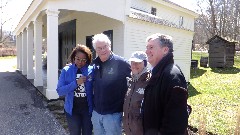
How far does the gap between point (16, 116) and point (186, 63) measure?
431 inches

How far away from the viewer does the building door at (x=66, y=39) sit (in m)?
15.1

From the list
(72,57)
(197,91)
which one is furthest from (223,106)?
(72,57)

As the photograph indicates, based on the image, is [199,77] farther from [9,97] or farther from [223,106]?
[9,97]

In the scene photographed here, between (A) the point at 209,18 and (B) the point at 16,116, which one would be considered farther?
(A) the point at 209,18

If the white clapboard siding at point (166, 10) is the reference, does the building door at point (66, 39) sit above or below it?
below

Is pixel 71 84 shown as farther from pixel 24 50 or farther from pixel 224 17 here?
pixel 224 17

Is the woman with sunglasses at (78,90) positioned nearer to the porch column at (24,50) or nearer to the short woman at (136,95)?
the short woman at (136,95)

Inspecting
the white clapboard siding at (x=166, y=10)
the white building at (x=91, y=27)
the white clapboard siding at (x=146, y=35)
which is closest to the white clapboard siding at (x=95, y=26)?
the white building at (x=91, y=27)

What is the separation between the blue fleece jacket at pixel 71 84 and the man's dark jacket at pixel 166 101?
1.43 m

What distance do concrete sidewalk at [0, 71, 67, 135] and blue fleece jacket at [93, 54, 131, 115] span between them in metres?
2.95

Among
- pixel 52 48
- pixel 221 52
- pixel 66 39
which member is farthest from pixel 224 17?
pixel 52 48

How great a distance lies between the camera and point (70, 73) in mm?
3906

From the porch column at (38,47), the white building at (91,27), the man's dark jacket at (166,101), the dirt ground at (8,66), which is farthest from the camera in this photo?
the dirt ground at (8,66)

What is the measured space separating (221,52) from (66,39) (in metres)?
12.3
